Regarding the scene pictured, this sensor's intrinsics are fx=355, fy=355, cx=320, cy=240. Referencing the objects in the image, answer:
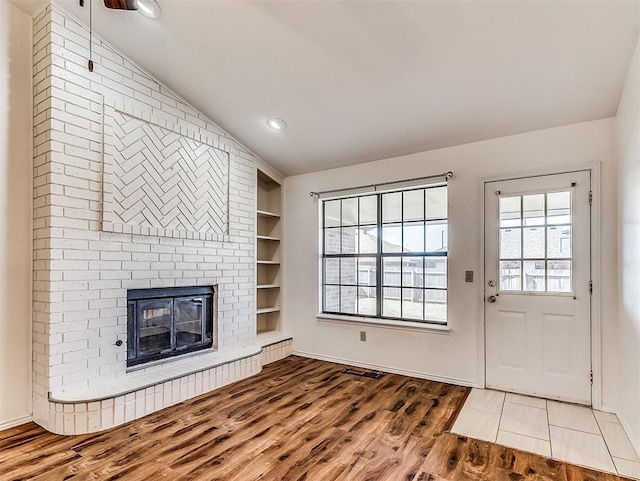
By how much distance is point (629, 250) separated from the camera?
8.16 ft

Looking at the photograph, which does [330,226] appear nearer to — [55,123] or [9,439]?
[55,123]

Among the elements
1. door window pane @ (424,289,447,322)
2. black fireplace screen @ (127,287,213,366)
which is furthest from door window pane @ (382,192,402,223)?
black fireplace screen @ (127,287,213,366)

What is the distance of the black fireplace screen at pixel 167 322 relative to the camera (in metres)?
3.18

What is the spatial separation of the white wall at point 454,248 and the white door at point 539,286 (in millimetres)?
124

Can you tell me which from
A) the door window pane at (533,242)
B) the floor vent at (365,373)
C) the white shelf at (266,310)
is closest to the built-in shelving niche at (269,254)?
the white shelf at (266,310)

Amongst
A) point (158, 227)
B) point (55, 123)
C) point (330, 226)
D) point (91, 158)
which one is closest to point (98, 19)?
point (55, 123)

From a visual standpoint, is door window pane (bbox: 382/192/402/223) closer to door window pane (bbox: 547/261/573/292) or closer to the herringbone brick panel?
door window pane (bbox: 547/261/573/292)

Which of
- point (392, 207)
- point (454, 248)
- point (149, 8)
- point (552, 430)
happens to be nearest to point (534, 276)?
point (454, 248)

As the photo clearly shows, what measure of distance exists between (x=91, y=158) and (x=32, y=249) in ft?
2.79

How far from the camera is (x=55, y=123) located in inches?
106

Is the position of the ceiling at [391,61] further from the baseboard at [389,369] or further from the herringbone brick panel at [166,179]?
the baseboard at [389,369]

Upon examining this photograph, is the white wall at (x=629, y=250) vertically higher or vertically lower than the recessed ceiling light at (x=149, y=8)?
lower

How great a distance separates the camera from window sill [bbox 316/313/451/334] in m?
3.66

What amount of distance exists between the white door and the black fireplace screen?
290cm
